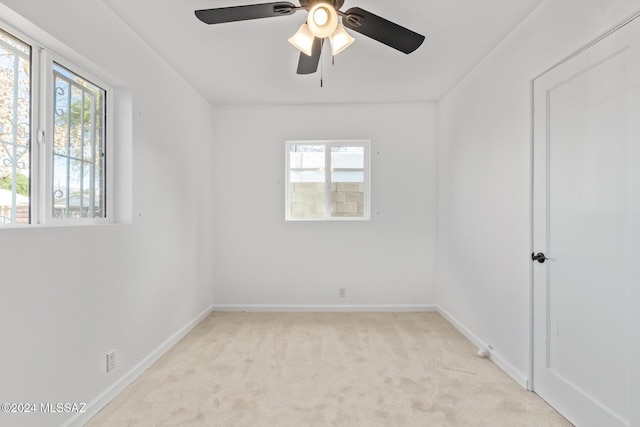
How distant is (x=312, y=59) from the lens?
2061mm

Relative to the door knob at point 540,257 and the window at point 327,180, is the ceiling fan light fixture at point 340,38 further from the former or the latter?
the window at point 327,180

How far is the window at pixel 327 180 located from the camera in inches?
→ 168

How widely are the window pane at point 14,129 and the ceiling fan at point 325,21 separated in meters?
0.92

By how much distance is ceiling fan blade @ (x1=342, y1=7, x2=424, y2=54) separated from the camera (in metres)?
1.70

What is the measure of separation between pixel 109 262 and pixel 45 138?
31.8 inches

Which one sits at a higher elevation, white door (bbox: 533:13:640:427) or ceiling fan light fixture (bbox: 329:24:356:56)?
ceiling fan light fixture (bbox: 329:24:356:56)

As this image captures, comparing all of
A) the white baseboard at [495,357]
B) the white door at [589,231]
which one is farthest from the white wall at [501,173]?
the white door at [589,231]

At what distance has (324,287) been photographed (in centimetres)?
425

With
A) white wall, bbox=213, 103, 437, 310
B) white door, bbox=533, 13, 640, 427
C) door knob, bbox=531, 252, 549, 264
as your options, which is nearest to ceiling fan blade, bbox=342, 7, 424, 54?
white door, bbox=533, 13, 640, 427

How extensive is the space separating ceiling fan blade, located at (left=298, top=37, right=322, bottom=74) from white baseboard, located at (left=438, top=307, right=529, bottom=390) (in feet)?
8.07

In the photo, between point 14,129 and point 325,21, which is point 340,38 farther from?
point 14,129

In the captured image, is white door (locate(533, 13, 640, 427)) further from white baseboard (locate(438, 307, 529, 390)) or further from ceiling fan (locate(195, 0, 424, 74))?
ceiling fan (locate(195, 0, 424, 74))

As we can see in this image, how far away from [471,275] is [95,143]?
3194mm

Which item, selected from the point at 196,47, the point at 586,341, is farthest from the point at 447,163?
the point at 196,47
